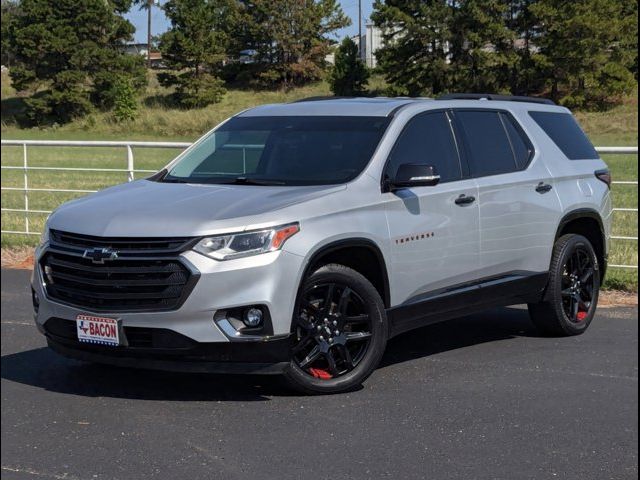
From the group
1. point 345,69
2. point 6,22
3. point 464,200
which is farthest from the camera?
point 345,69

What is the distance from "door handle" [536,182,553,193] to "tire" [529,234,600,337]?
45 centimetres

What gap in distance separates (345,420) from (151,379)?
4.80 ft

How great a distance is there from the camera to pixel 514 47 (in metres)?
37.6

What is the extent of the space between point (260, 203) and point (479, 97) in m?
2.58

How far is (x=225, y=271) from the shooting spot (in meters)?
5.48

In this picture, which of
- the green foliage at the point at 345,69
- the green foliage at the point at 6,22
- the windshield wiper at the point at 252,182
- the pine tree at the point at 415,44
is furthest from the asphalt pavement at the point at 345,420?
the pine tree at the point at 415,44

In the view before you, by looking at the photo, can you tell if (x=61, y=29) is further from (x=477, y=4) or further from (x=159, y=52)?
(x=477, y=4)

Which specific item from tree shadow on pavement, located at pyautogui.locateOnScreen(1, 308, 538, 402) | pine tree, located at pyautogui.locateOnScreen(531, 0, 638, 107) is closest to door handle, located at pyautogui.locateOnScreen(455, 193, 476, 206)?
tree shadow on pavement, located at pyautogui.locateOnScreen(1, 308, 538, 402)

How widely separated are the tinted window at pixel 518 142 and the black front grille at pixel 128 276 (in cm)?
305

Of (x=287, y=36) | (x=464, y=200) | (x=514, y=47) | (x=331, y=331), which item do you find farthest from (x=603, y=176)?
(x=514, y=47)

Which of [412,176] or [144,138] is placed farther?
[144,138]

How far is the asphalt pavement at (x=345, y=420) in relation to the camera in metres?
4.79

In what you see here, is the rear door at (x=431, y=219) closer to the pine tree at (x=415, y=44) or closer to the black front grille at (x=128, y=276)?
the black front grille at (x=128, y=276)

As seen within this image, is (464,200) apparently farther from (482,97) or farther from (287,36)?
(287,36)
